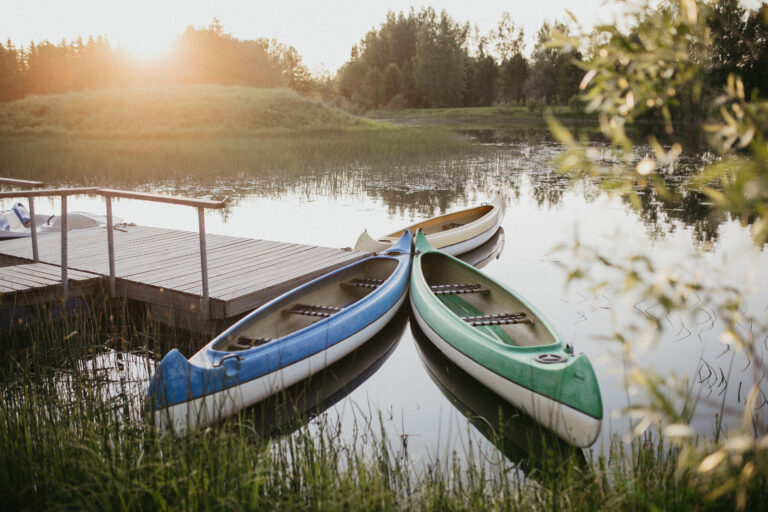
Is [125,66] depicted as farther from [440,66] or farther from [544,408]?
[544,408]

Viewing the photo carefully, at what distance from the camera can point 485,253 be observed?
32.6 feet

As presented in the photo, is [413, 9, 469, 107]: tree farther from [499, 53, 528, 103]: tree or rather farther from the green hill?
the green hill

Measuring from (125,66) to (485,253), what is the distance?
5166cm

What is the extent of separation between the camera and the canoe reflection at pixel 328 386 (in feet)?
14.9

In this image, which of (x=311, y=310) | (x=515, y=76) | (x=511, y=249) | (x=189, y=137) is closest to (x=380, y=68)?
(x=515, y=76)

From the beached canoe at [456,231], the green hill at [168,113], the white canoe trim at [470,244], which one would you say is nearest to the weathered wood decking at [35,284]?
the beached canoe at [456,231]

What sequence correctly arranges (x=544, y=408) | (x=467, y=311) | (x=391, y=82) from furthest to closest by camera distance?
(x=391, y=82) < (x=467, y=311) < (x=544, y=408)

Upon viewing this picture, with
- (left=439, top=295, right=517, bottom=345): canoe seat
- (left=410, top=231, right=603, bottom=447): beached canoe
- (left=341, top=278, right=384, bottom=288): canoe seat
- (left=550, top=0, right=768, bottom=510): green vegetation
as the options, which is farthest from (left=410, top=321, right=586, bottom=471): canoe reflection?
(left=550, top=0, right=768, bottom=510): green vegetation

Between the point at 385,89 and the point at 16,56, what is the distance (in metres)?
37.6

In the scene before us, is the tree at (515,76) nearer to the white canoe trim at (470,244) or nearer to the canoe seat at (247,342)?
the white canoe trim at (470,244)

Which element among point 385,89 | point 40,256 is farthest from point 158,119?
point 385,89

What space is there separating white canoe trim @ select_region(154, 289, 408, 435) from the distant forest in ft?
148

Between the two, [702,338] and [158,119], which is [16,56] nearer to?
[158,119]

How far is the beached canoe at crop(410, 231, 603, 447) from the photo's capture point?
3.88 m
